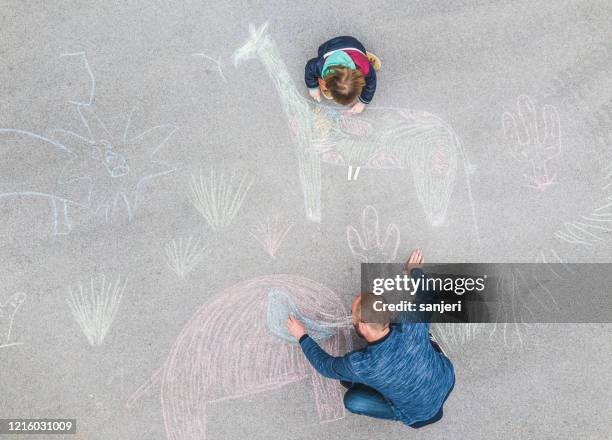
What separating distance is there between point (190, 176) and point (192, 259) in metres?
0.43

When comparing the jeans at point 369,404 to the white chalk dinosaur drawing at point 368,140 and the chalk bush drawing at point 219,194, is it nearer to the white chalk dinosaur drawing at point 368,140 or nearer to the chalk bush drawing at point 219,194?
the white chalk dinosaur drawing at point 368,140

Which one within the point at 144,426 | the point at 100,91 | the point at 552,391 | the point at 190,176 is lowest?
the point at 144,426

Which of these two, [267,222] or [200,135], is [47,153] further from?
[267,222]

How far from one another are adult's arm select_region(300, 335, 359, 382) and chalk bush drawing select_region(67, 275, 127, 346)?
3.27 ft

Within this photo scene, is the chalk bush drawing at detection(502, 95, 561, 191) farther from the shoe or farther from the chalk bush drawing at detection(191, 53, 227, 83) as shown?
the chalk bush drawing at detection(191, 53, 227, 83)

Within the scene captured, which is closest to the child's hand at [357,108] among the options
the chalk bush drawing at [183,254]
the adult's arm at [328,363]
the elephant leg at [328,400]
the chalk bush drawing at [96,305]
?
the chalk bush drawing at [183,254]

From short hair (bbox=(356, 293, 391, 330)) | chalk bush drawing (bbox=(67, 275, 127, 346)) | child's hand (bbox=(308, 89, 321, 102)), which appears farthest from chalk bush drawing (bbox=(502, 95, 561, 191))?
chalk bush drawing (bbox=(67, 275, 127, 346))

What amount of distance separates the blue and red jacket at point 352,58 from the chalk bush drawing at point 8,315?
1846 millimetres

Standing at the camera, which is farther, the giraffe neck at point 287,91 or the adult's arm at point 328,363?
the giraffe neck at point 287,91

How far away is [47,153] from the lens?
226 cm

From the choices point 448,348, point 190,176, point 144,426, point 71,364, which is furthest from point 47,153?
point 448,348

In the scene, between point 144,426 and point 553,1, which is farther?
point 553,1

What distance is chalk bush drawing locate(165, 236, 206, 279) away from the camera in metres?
2.24

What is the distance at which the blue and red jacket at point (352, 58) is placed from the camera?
2109 millimetres
